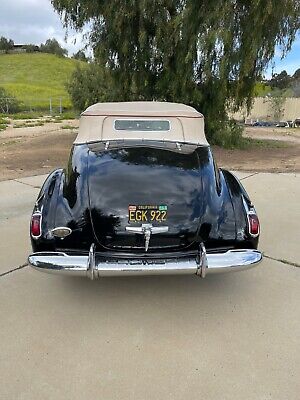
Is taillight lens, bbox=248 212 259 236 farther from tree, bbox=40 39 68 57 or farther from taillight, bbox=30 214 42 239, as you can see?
tree, bbox=40 39 68 57

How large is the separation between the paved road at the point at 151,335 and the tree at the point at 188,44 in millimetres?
8073

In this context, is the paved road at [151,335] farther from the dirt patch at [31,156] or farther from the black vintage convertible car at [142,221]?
the dirt patch at [31,156]

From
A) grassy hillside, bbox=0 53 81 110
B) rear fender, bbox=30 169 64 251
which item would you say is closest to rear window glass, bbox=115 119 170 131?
rear fender, bbox=30 169 64 251

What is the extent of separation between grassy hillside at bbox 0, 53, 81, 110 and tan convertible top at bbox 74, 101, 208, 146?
44.9 meters

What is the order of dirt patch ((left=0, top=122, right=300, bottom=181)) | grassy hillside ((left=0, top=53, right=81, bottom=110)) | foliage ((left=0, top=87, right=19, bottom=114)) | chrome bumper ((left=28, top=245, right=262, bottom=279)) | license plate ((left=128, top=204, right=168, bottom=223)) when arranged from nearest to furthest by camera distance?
chrome bumper ((left=28, top=245, right=262, bottom=279))
license plate ((left=128, top=204, right=168, bottom=223))
dirt patch ((left=0, top=122, right=300, bottom=181))
foliage ((left=0, top=87, right=19, bottom=114))
grassy hillside ((left=0, top=53, right=81, bottom=110))

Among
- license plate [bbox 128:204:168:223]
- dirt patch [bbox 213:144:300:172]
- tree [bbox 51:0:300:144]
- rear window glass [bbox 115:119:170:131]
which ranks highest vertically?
tree [bbox 51:0:300:144]

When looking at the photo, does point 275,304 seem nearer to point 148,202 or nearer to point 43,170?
point 148,202

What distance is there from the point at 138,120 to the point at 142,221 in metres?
1.77

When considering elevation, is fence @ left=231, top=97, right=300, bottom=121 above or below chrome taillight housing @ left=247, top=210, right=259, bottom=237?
above

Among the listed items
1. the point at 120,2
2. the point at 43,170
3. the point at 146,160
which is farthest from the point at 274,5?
the point at 146,160

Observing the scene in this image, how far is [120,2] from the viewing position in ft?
32.9

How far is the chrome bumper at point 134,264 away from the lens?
2.69m

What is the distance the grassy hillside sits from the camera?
4921 cm

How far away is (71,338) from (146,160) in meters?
1.73
